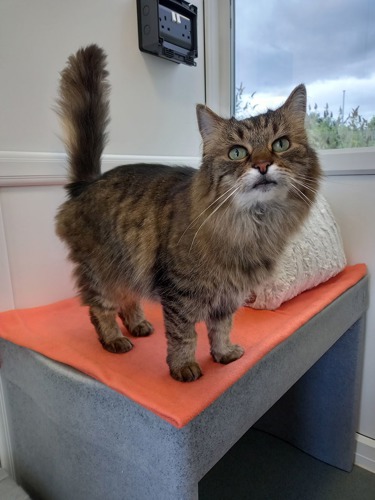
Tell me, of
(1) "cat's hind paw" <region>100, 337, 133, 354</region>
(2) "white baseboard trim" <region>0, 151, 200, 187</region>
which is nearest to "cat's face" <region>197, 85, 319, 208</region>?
(1) "cat's hind paw" <region>100, 337, 133, 354</region>

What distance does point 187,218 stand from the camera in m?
0.74

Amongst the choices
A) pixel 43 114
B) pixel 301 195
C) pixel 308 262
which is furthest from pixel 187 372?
pixel 43 114

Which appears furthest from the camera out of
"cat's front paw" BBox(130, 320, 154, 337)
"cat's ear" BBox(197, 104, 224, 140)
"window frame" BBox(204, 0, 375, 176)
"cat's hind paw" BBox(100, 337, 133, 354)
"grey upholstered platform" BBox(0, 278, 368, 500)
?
"window frame" BBox(204, 0, 375, 176)

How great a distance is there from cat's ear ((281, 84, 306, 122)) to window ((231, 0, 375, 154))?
61 centimetres

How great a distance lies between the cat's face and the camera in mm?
640

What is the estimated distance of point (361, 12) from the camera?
131 cm

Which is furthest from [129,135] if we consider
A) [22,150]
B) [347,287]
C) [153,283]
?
[347,287]

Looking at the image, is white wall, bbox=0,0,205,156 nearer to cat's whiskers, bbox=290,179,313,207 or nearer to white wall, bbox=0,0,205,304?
white wall, bbox=0,0,205,304

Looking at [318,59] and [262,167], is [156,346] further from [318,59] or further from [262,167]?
[318,59]

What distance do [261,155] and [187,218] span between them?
0.64 ft

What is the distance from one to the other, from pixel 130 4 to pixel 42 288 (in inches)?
38.8

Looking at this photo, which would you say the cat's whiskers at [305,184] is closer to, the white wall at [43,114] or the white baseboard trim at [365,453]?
the white wall at [43,114]

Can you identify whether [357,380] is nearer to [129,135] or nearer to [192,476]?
[192,476]

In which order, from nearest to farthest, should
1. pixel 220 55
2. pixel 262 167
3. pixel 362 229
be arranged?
pixel 262 167 < pixel 362 229 < pixel 220 55
